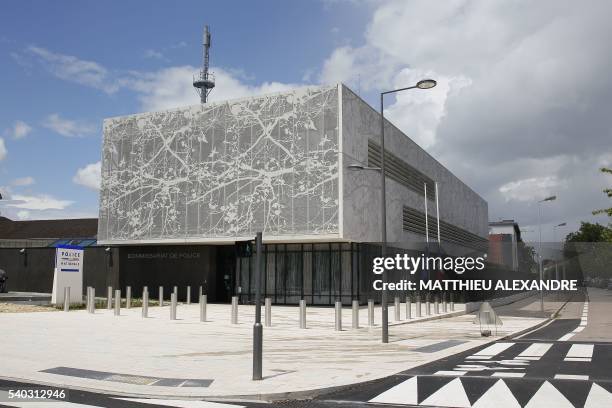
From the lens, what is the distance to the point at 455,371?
10664mm

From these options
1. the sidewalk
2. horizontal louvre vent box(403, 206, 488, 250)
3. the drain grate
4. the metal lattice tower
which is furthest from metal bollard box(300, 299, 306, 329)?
the metal lattice tower

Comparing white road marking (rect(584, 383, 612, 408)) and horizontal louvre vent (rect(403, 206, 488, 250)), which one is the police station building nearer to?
horizontal louvre vent (rect(403, 206, 488, 250))

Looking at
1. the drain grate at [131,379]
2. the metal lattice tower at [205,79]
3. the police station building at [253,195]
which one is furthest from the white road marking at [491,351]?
the metal lattice tower at [205,79]

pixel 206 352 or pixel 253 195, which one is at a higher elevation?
pixel 253 195

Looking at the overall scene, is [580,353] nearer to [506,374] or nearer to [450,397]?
[506,374]

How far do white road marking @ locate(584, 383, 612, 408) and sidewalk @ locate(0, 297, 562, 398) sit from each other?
11.0 ft

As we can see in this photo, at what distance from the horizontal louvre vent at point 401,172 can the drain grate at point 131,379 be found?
89.7 ft

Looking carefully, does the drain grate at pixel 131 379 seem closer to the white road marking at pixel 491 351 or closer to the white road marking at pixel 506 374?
the white road marking at pixel 506 374

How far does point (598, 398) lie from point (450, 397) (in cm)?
210

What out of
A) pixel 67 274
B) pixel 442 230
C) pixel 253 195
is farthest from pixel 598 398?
Result: pixel 442 230

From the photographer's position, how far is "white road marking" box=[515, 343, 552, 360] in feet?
42.1

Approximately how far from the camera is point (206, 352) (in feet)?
42.6

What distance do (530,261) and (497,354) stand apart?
4338 centimetres

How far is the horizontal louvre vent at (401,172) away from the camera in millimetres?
36497
